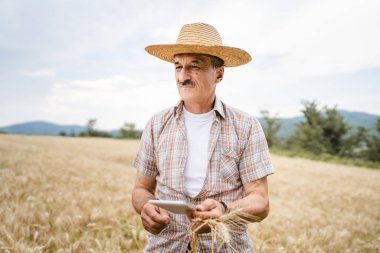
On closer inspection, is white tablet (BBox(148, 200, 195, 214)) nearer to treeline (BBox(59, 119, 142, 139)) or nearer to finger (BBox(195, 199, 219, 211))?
finger (BBox(195, 199, 219, 211))

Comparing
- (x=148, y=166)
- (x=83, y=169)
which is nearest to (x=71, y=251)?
(x=148, y=166)

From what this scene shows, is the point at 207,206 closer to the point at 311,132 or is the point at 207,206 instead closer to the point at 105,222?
the point at 105,222

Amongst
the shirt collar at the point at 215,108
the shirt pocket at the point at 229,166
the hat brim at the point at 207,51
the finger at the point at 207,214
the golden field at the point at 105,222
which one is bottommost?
the golden field at the point at 105,222

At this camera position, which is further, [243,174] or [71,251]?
[71,251]

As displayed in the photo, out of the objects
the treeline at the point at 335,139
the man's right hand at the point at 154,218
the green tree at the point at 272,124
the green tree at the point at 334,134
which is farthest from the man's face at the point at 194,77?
the green tree at the point at 272,124

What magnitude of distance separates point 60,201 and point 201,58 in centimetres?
426

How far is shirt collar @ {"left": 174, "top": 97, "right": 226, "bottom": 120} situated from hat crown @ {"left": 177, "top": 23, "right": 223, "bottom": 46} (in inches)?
17.8

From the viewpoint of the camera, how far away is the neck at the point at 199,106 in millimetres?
2635

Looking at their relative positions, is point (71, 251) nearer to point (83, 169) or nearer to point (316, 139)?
point (83, 169)

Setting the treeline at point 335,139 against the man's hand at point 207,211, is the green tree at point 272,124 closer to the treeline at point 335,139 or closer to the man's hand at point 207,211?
the treeline at point 335,139

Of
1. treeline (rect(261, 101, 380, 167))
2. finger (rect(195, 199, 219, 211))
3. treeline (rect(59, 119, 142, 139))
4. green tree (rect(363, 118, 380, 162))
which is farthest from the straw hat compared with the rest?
treeline (rect(59, 119, 142, 139))

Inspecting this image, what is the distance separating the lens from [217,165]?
2.48 metres

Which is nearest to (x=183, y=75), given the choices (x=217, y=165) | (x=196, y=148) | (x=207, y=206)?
(x=196, y=148)

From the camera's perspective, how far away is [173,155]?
101 inches
